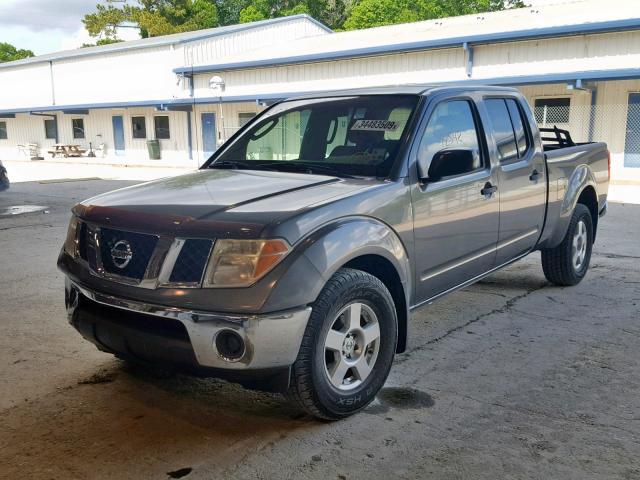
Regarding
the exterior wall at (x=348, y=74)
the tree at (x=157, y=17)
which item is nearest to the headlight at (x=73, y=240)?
the exterior wall at (x=348, y=74)

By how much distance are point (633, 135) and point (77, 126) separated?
93.3 feet

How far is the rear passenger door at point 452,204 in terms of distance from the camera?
391 centimetres

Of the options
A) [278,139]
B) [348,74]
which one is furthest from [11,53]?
[278,139]

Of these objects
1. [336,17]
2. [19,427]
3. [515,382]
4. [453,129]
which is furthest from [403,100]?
[336,17]

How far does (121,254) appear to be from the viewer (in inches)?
127

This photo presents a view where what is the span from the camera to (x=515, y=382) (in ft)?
12.8

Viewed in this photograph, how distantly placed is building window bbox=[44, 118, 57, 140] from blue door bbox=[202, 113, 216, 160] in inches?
520

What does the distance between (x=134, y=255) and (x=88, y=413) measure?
1.01m

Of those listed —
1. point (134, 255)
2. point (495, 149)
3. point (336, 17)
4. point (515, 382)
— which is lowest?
point (515, 382)

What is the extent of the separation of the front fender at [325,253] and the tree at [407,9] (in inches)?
1913

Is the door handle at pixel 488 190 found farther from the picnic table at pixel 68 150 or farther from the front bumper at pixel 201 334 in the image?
the picnic table at pixel 68 150

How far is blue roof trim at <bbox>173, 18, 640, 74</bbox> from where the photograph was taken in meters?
17.3

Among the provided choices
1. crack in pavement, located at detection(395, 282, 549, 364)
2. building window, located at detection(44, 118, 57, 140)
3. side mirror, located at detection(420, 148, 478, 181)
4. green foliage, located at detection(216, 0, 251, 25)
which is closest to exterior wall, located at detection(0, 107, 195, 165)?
building window, located at detection(44, 118, 57, 140)

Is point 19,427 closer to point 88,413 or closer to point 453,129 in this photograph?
point 88,413
